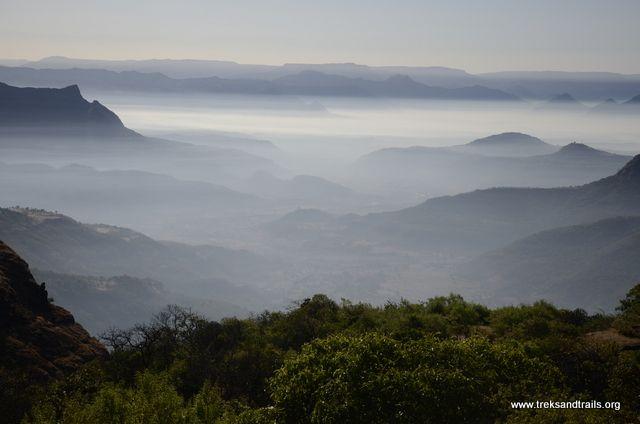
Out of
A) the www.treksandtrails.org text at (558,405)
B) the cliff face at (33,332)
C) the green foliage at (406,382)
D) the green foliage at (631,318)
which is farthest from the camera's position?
the cliff face at (33,332)

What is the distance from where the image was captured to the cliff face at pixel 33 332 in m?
37.0

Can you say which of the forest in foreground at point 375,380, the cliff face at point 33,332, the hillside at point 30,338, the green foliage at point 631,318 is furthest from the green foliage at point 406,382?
the cliff face at point 33,332

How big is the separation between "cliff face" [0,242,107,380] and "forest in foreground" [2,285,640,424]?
6.40 ft

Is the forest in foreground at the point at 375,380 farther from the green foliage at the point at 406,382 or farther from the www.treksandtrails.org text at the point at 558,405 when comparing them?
the www.treksandtrails.org text at the point at 558,405

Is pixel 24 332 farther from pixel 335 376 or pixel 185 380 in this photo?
pixel 335 376

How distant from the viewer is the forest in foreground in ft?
77.9

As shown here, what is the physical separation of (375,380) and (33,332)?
92.2 ft

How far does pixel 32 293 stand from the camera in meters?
45.2

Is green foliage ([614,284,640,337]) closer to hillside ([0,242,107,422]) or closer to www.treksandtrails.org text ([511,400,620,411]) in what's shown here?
www.treksandtrails.org text ([511,400,620,411])

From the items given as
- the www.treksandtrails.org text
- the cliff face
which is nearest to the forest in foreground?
the www.treksandtrails.org text

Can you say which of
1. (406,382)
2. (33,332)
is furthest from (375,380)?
(33,332)

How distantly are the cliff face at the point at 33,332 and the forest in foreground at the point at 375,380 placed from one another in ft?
6.40

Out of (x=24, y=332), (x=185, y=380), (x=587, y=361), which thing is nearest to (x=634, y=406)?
(x=587, y=361)

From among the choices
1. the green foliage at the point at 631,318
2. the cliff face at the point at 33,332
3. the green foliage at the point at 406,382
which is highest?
the green foliage at the point at 406,382
